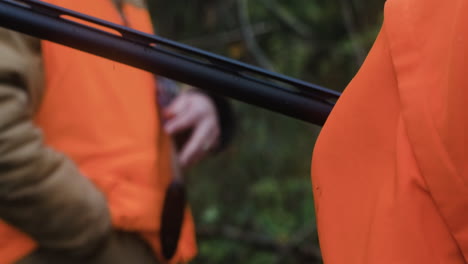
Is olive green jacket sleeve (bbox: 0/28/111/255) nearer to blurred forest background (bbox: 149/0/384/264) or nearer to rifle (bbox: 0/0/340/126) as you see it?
rifle (bbox: 0/0/340/126)

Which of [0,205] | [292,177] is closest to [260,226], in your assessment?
[292,177]

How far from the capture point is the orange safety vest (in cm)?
127

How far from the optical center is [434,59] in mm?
755

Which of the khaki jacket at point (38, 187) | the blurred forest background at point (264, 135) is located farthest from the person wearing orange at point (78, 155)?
the blurred forest background at point (264, 135)

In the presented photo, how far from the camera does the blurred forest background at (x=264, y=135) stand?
3.34 metres

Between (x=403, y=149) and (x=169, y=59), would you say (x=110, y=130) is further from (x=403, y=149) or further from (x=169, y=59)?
(x=403, y=149)

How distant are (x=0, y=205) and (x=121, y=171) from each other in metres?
0.28

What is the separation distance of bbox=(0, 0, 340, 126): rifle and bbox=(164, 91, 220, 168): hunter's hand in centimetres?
69

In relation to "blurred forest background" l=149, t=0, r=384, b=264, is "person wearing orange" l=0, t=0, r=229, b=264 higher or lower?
higher

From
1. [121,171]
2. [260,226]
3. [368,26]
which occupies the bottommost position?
[260,226]

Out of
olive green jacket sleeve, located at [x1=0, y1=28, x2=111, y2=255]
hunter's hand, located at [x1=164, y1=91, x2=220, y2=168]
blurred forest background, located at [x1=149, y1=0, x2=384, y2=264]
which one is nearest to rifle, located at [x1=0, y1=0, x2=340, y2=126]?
olive green jacket sleeve, located at [x1=0, y1=28, x2=111, y2=255]

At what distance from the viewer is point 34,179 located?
4.19ft

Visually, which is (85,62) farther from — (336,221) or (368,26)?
(368,26)

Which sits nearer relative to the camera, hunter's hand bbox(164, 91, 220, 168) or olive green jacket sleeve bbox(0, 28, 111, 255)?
olive green jacket sleeve bbox(0, 28, 111, 255)
